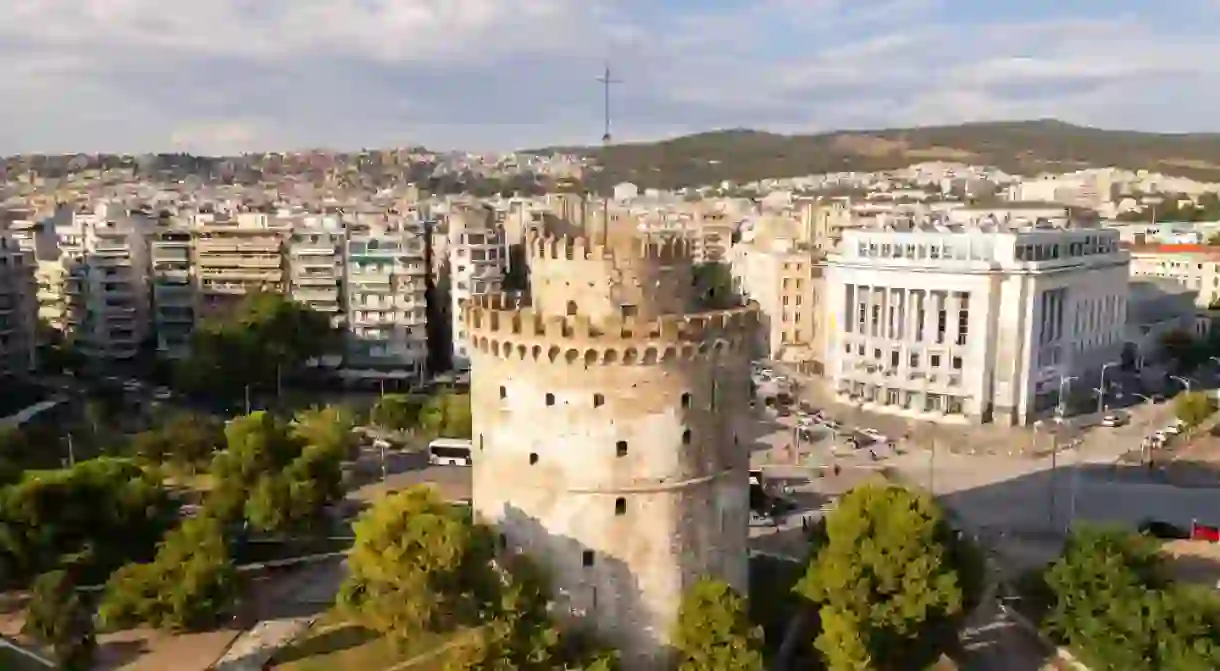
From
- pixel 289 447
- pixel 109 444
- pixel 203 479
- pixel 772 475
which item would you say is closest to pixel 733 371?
pixel 289 447

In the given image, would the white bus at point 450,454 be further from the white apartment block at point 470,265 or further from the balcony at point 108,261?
the balcony at point 108,261

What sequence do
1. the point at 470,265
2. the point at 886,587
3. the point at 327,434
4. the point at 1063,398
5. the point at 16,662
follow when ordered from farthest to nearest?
the point at 470,265, the point at 1063,398, the point at 327,434, the point at 16,662, the point at 886,587

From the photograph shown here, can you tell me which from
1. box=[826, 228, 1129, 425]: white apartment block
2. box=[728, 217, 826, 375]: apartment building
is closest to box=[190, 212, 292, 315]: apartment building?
box=[728, 217, 826, 375]: apartment building

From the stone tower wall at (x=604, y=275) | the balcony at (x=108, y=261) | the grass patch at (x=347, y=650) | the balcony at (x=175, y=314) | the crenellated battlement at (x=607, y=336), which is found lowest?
the grass patch at (x=347, y=650)

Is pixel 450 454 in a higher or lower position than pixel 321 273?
lower

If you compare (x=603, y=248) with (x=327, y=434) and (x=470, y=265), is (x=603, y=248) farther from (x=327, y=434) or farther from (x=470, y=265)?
(x=470, y=265)

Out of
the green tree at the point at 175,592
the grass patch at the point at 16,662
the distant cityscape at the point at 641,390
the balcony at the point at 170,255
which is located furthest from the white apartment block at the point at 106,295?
the grass patch at the point at 16,662

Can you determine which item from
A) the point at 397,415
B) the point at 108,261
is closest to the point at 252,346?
the point at 397,415
